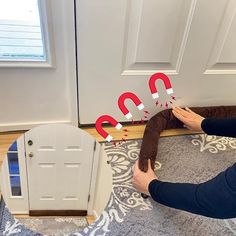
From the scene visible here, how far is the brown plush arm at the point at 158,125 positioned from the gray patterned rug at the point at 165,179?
0.07 metres

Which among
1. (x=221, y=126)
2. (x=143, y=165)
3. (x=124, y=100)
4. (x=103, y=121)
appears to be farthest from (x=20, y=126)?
(x=221, y=126)

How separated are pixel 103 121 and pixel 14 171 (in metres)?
0.47

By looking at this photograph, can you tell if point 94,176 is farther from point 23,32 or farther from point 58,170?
point 23,32

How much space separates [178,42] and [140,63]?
7.1 inches

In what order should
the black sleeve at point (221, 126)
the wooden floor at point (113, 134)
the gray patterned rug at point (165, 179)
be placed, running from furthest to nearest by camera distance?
1. the wooden floor at point (113, 134)
2. the black sleeve at point (221, 126)
3. the gray patterned rug at point (165, 179)

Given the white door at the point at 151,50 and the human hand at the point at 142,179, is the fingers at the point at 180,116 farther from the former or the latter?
the human hand at the point at 142,179

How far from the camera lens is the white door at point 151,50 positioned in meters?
0.98

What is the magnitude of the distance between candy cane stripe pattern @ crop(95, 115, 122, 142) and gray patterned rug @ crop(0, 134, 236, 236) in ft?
0.20

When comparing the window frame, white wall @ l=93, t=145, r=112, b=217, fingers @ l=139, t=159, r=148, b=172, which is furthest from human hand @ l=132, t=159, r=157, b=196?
the window frame

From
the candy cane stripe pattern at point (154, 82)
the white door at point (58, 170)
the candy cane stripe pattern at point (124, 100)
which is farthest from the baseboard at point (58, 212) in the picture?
the candy cane stripe pattern at point (154, 82)

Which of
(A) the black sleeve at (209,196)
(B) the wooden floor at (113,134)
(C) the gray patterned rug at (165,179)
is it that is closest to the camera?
(A) the black sleeve at (209,196)

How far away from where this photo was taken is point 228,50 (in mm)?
1169

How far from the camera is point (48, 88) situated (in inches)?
43.5

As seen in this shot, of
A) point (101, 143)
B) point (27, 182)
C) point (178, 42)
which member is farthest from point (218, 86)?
point (27, 182)
